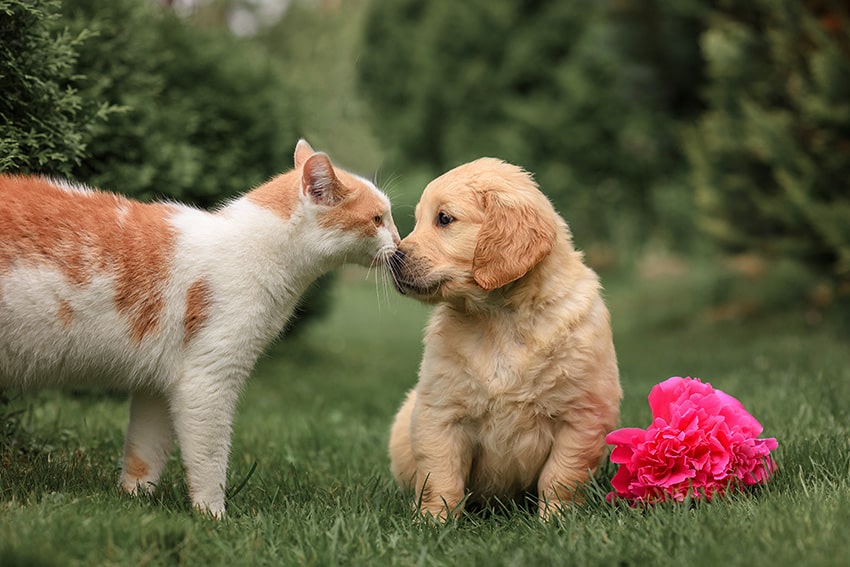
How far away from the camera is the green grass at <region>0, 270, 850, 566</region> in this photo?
8.43 ft

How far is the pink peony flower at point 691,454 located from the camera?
10.8 ft

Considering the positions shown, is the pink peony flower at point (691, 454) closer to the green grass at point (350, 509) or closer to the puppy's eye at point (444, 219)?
the green grass at point (350, 509)

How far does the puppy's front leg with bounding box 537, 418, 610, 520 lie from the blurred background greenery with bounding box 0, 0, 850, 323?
5.40 ft

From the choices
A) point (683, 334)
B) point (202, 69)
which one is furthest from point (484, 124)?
point (202, 69)

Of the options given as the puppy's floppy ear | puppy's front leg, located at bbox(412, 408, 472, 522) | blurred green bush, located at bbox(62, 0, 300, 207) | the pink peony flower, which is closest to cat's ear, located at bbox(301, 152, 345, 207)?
the puppy's floppy ear

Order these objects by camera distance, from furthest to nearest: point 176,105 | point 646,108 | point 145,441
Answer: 1. point 646,108
2. point 176,105
3. point 145,441

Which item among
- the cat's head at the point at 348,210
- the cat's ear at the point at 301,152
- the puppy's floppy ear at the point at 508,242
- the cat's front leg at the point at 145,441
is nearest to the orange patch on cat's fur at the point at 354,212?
the cat's head at the point at 348,210

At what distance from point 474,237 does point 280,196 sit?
0.80 metres

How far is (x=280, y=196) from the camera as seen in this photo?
354 centimetres

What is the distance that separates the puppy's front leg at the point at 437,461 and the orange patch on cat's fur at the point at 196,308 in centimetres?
90

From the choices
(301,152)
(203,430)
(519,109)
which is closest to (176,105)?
(301,152)

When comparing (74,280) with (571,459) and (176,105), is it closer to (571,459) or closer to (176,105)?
(571,459)

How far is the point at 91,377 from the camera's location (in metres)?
3.21

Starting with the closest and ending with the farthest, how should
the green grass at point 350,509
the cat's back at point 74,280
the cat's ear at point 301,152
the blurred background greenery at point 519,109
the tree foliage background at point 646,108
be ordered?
the green grass at point 350,509
the cat's back at point 74,280
the cat's ear at point 301,152
the blurred background greenery at point 519,109
the tree foliage background at point 646,108
